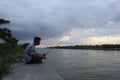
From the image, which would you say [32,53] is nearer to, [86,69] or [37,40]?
[37,40]

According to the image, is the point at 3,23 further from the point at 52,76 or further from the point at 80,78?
the point at 52,76

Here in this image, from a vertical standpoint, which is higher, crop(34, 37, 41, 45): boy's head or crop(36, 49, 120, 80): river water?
crop(34, 37, 41, 45): boy's head

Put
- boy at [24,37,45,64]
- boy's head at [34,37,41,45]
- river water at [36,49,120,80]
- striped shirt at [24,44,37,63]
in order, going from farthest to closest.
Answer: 1. river water at [36,49,120,80]
2. striped shirt at [24,44,37,63]
3. boy at [24,37,45,64]
4. boy's head at [34,37,41,45]

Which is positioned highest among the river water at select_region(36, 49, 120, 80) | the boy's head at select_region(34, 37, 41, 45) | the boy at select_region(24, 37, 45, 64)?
the boy's head at select_region(34, 37, 41, 45)

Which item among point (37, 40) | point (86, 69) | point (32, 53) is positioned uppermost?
point (37, 40)

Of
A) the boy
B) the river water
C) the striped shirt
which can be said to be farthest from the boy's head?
the river water

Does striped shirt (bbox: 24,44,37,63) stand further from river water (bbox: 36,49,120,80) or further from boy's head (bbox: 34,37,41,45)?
river water (bbox: 36,49,120,80)

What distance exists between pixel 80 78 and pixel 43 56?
4.52 meters

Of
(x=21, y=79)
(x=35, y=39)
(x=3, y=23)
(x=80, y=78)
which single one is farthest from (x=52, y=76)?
(x=3, y=23)

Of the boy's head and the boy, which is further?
the boy

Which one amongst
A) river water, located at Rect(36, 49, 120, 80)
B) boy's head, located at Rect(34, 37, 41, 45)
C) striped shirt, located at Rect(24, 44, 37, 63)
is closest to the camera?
boy's head, located at Rect(34, 37, 41, 45)

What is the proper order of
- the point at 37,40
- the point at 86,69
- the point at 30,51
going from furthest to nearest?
the point at 86,69, the point at 30,51, the point at 37,40

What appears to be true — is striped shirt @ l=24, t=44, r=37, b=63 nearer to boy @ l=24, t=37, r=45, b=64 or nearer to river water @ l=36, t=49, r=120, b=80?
boy @ l=24, t=37, r=45, b=64

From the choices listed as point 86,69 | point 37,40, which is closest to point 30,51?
point 37,40
